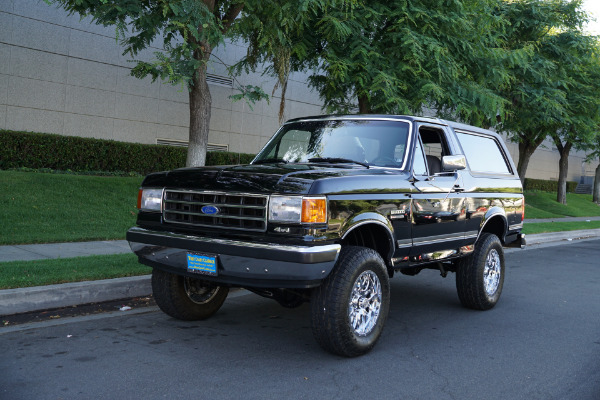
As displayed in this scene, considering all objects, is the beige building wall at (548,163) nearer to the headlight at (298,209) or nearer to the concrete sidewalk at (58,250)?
the concrete sidewalk at (58,250)

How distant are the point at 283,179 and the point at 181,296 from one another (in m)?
1.79

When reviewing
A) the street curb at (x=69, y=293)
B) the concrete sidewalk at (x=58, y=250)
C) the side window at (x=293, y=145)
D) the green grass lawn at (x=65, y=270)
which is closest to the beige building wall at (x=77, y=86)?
the concrete sidewalk at (x=58, y=250)

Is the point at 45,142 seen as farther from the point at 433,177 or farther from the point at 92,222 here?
the point at 433,177

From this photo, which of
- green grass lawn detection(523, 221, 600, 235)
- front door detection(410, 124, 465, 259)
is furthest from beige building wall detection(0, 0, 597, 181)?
green grass lawn detection(523, 221, 600, 235)

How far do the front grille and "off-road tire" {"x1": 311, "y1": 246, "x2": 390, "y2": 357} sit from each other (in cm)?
68

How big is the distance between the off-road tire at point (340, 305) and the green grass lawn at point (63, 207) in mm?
6185

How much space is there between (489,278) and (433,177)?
1862mm

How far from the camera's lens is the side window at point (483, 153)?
7.16 meters

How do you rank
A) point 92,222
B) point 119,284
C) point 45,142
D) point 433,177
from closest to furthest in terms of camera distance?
point 433,177, point 119,284, point 92,222, point 45,142

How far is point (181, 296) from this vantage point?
229 inches

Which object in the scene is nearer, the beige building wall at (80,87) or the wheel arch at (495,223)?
the wheel arch at (495,223)

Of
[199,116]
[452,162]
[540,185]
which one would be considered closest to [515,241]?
[452,162]

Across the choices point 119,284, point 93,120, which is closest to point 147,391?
point 119,284

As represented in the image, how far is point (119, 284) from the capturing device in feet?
22.1
